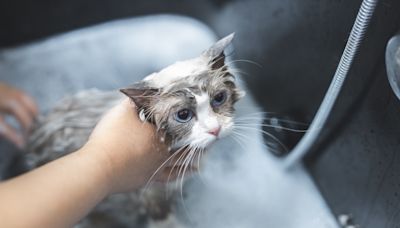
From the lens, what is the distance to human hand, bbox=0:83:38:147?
1219 mm

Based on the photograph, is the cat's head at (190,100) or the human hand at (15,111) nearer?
the cat's head at (190,100)

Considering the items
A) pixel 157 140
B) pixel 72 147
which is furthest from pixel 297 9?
pixel 72 147

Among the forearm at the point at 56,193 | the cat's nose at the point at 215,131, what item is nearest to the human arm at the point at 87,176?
the forearm at the point at 56,193

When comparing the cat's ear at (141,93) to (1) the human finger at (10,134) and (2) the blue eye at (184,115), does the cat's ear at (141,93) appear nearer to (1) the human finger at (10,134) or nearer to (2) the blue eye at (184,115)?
(2) the blue eye at (184,115)

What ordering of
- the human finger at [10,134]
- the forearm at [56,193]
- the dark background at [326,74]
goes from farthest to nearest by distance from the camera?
1. the human finger at [10,134]
2. the dark background at [326,74]
3. the forearm at [56,193]

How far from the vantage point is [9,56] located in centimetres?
158

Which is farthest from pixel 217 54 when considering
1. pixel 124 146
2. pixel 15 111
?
pixel 15 111

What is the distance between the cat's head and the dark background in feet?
0.86

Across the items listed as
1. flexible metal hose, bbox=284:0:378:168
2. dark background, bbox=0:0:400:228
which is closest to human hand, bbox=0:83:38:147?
dark background, bbox=0:0:400:228

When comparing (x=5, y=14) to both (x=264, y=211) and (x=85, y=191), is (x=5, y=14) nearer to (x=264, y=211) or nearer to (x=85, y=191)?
(x=85, y=191)

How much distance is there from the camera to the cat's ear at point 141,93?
801 mm

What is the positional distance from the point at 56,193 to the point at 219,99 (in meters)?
0.33

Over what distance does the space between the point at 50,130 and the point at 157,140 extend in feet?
1.08

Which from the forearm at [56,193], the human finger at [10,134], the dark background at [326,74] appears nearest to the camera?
the forearm at [56,193]
